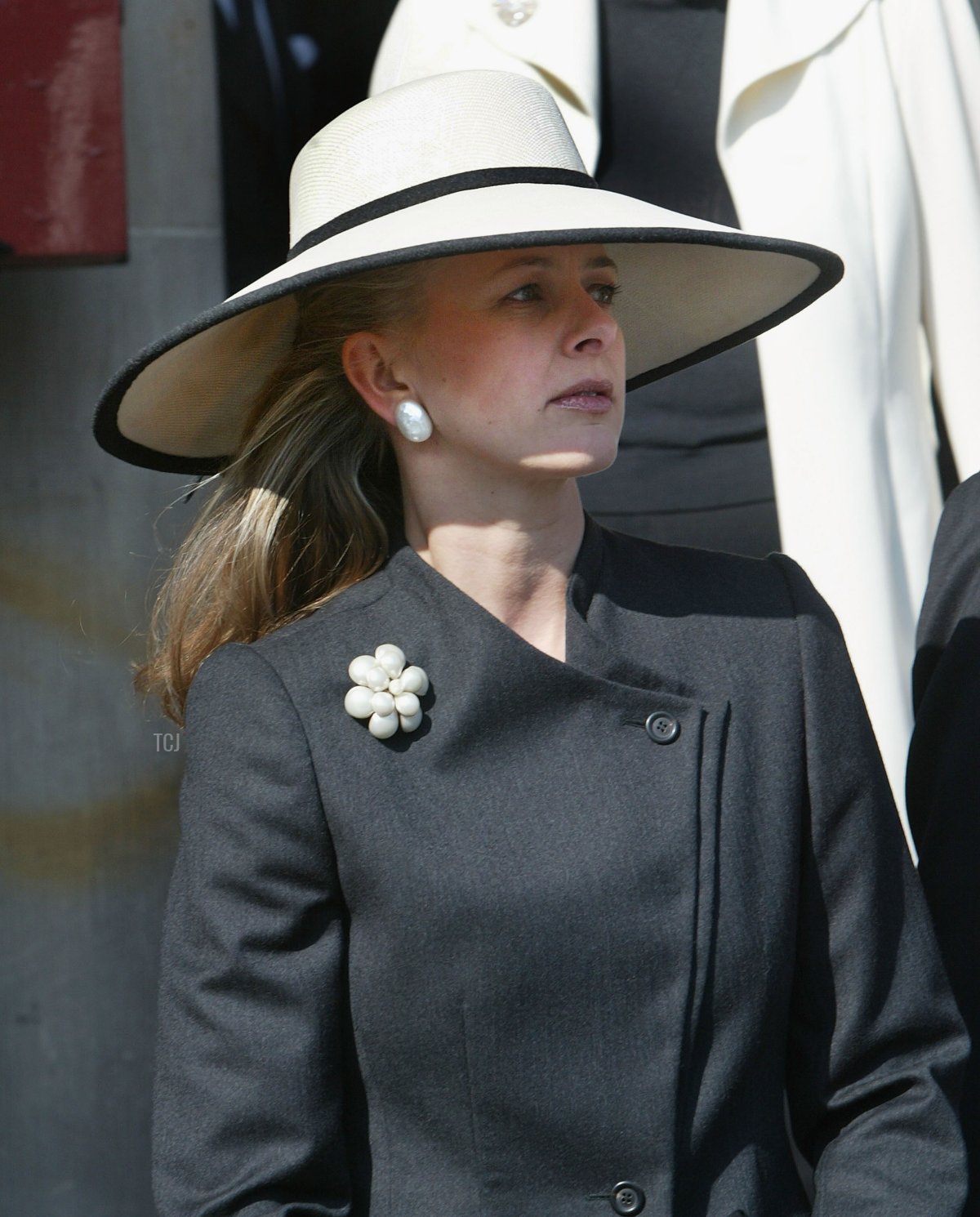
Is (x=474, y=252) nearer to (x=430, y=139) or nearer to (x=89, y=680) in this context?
(x=430, y=139)

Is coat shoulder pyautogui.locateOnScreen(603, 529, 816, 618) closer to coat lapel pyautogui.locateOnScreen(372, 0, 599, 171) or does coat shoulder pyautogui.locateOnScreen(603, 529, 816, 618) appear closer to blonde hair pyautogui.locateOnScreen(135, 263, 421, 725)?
blonde hair pyautogui.locateOnScreen(135, 263, 421, 725)

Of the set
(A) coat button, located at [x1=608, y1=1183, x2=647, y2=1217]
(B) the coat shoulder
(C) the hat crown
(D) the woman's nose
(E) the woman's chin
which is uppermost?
(C) the hat crown

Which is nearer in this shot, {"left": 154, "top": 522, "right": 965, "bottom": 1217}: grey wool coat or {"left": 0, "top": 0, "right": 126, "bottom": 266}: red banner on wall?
{"left": 154, "top": 522, "right": 965, "bottom": 1217}: grey wool coat

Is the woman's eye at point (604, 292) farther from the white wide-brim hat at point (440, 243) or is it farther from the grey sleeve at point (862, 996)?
the grey sleeve at point (862, 996)

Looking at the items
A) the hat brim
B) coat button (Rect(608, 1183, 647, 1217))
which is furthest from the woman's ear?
coat button (Rect(608, 1183, 647, 1217))

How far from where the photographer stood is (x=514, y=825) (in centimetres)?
156

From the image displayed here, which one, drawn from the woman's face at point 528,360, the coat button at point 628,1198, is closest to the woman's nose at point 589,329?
the woman's face at point 528,360

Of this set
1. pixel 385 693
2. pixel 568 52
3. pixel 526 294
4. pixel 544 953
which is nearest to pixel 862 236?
pixel 568 52

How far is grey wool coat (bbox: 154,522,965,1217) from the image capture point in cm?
152

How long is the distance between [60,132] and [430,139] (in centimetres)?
122

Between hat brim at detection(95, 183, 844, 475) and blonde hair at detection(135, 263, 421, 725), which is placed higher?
hat brim at detection(95, 183, 844, 475)

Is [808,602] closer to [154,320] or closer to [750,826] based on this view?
[750,826]

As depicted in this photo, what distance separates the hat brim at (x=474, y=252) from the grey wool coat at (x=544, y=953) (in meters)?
0.33

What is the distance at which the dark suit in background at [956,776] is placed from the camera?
1.70 meters
